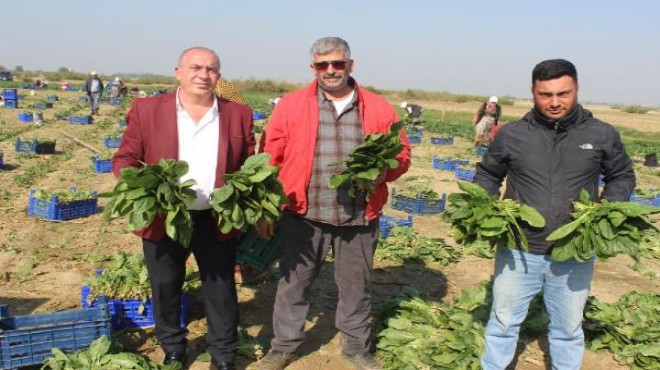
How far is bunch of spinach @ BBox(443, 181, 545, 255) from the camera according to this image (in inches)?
131

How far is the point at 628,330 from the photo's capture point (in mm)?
4898

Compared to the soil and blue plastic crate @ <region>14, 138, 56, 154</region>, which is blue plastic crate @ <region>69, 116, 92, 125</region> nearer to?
blue plastic crate @ <region>14, 138, 56, 154</region>

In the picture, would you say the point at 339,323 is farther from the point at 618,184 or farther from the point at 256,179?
the point at 618,184

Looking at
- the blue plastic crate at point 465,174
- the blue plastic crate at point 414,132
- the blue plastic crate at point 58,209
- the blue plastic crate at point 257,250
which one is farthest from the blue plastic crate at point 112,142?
the blue plastic crate at point 257,250

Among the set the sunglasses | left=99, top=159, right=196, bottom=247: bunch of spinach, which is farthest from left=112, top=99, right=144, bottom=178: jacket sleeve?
the sunglasses

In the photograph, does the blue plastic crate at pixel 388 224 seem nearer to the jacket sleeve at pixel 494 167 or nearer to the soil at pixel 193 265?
the soil at pixel 193 265

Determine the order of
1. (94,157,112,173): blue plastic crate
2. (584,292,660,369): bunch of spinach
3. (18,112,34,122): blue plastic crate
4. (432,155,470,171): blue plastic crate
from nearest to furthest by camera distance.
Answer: (584,292,660,369): bunch of spinach
(94,157,112,173): blue plastic crate
(432,155,470,171): blue plastic crate
(18,112,34,122): blue plastic crate

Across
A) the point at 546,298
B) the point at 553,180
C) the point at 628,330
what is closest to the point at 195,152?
the point at 553,180

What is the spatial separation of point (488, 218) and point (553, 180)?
0.46 m

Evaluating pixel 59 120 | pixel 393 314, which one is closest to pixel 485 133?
pixel 393 314

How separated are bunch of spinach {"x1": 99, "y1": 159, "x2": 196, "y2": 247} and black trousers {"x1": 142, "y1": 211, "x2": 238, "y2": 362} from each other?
40cm

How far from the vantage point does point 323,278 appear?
21.5 feet

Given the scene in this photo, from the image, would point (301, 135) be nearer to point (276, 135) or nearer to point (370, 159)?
point (276, 135)

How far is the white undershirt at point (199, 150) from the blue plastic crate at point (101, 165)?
977 centimetres
